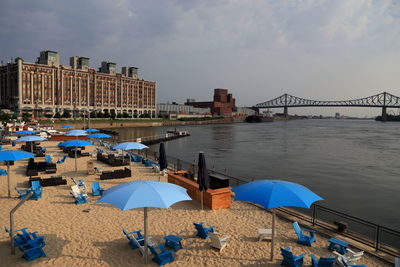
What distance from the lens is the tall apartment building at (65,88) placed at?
104 metres

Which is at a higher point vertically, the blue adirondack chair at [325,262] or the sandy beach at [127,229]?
the blue adirondack chair at [325,262]

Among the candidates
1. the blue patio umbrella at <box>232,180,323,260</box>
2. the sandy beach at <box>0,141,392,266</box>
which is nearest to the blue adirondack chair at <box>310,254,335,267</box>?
the sandy beach at <box>0,141,392,266</box>

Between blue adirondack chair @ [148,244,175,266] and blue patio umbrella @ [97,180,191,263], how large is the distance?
5.05ft

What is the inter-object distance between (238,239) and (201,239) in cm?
119

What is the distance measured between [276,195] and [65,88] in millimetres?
128046

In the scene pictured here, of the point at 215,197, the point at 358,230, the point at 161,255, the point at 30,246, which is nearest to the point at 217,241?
the point at 161,255

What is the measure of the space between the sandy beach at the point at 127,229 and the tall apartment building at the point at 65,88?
90.4 meters

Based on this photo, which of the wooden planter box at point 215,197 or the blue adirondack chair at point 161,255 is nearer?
the blue adirondack chair at point 161,255

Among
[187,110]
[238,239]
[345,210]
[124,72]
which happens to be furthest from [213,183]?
[187,110]

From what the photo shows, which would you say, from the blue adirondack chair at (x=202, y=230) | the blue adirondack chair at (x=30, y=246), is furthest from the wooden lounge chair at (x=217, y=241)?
the blue adirondack chair at (x=30, y=246)

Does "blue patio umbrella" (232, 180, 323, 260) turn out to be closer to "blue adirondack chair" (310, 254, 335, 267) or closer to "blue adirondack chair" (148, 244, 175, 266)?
"blue adirondack chair" (310, 254, 335, 267)

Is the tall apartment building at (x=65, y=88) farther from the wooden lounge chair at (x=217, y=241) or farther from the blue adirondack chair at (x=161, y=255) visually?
the wooden lounge chair at (x=217, y=241)

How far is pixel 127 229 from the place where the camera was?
899 cm

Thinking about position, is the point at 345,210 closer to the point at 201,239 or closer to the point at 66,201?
the point at 201,239
